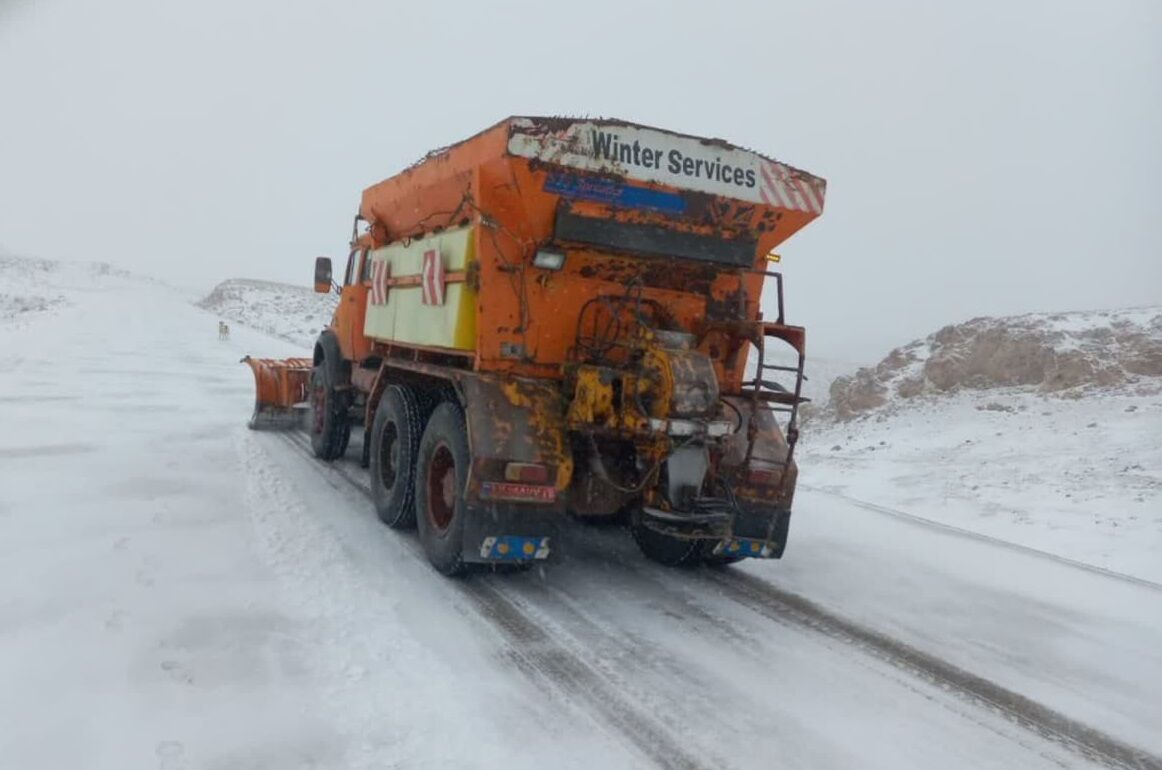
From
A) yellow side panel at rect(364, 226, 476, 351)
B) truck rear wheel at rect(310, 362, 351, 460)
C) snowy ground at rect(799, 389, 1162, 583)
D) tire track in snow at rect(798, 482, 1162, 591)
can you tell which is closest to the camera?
yellow side panel at rect(364, 226, 476, 351)

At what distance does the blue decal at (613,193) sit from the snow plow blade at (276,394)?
630 centimetres

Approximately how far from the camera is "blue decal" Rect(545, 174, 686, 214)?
4.90m

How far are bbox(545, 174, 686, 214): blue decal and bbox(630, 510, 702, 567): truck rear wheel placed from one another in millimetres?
2105

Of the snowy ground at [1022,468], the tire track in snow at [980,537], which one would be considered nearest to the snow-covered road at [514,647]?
the tire track in snow at [980,537]

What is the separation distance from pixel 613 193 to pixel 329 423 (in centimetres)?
474

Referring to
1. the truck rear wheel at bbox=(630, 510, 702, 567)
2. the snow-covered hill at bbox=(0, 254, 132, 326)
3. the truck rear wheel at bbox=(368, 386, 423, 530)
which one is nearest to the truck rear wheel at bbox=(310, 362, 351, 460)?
the truck rear wheel at bbox=(368, 386, 423, 530)

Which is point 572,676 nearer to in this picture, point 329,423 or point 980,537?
point 980,537

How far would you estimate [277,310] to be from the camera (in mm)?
43688

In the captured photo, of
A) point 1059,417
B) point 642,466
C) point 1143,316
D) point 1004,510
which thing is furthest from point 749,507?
point 1143,316

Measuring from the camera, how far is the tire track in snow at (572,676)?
10.7ft

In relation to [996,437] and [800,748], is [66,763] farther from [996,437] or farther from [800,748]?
[996,437]

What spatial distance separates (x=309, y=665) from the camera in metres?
3.71

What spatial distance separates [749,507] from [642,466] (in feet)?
2.73

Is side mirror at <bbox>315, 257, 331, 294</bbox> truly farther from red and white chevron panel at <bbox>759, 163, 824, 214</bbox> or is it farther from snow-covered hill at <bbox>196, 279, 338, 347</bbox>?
snow-covered hill at <bbox>196, 279, 338, 347</bbox>
